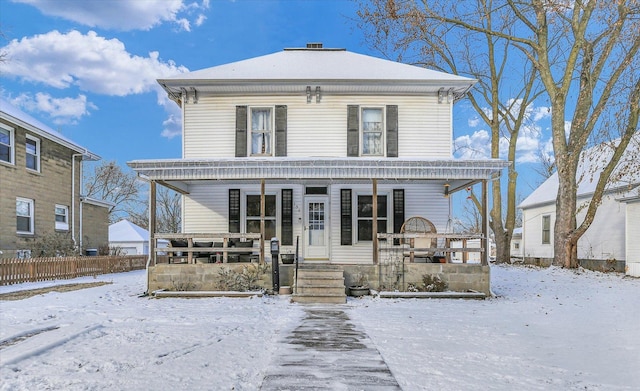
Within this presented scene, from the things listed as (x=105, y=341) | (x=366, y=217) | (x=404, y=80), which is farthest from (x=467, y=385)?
(x=404, y=80)

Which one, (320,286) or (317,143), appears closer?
(320,286)

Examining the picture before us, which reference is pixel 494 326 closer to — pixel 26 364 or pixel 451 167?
pixel 451 167

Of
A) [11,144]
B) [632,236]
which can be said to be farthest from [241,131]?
[632,236]

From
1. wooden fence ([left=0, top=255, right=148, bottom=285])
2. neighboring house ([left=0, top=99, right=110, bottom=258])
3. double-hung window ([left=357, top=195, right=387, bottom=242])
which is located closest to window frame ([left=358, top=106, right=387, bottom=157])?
double-hung window ([left=357, top=195, right=387, bottom=242])

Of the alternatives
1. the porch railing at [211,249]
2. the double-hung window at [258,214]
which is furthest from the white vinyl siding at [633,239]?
the porch railing at [211,249]

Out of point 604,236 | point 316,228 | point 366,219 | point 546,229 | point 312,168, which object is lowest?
point 604,236

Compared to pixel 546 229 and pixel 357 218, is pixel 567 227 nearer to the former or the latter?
pixel 546 229

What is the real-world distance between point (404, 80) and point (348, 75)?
1.74m

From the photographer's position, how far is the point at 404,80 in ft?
41.5

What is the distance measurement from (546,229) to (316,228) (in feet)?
47.2

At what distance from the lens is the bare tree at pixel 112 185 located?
128 ft

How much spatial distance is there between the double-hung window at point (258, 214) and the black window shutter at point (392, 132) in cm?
387

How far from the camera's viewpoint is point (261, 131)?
1332cm

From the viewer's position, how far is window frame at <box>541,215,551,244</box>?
21.3 metres
